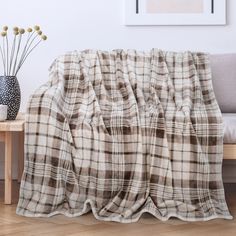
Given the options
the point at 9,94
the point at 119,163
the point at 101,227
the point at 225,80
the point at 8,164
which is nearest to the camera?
the point at 101,227

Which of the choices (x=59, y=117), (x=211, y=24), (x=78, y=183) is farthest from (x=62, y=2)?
(x=78, y=183)

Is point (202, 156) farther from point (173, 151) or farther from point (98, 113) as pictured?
point (98, 113)

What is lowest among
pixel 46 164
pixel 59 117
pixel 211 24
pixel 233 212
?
pixel 233 212

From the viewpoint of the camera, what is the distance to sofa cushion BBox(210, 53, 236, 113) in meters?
3.54

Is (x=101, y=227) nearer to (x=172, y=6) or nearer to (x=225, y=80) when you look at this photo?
(x=225, y=80)

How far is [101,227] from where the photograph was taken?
2549mm

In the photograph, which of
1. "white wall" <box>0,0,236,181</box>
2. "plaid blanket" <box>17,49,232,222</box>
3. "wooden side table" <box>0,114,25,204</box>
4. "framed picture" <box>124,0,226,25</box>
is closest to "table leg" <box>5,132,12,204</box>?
"wooden side table" <box>0,114,25,204</box>

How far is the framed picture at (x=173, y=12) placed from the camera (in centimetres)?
381

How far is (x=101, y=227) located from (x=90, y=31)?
1670 mm

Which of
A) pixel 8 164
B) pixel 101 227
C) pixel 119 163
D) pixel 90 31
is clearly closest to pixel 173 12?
pixel 90 31

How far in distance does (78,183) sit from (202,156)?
607 mm

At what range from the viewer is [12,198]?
3.20 meters

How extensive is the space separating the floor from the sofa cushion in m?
1.01

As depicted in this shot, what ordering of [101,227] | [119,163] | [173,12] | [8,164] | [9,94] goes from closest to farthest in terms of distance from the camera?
[101,227] < [119,163] < [8,164] < [9,94] < [173,12]
